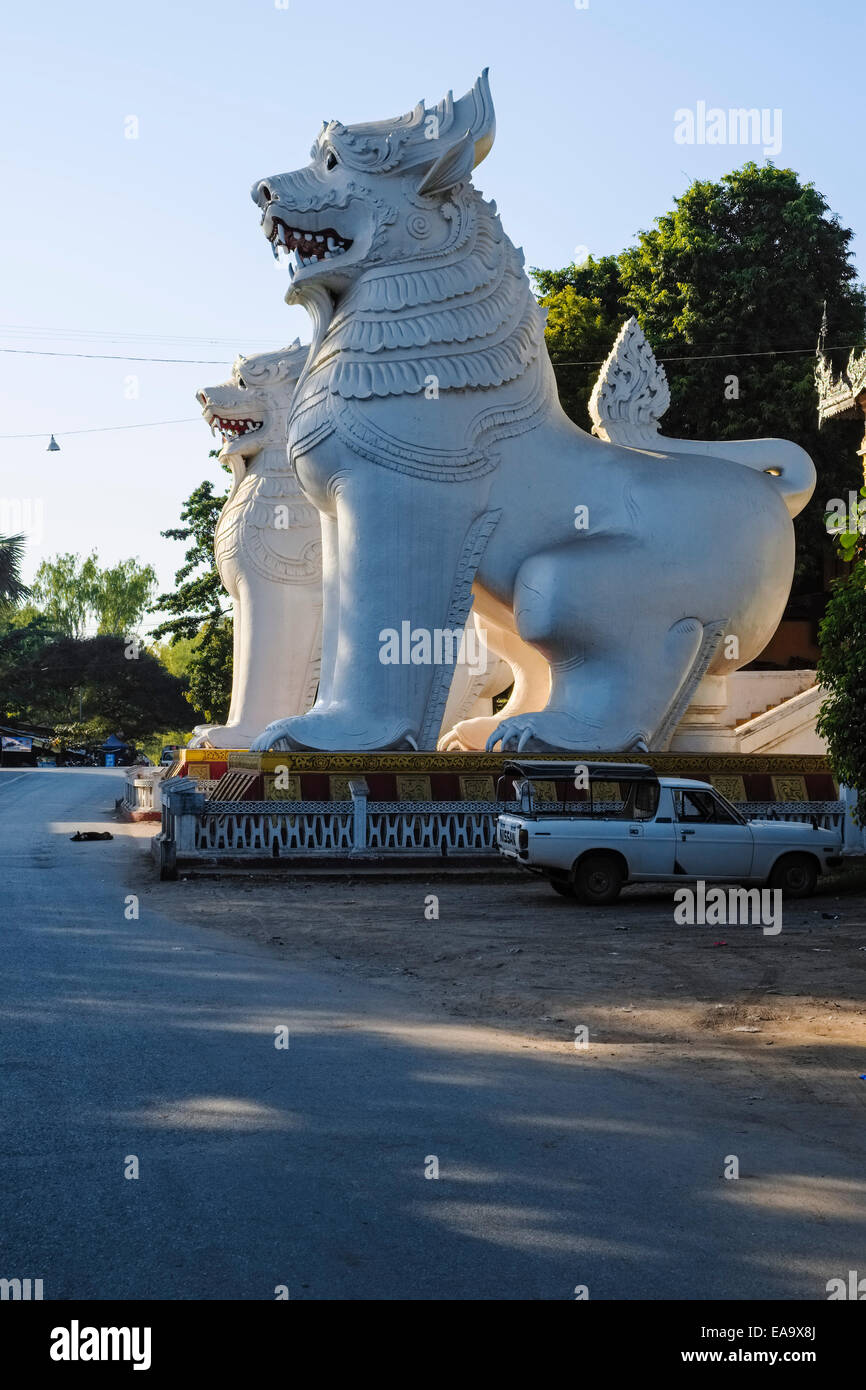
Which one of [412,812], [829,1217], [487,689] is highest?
[487,689]

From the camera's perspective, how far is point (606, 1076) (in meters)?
6.25

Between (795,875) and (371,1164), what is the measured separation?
8.14 meters

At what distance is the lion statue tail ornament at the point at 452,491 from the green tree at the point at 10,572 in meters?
37.0

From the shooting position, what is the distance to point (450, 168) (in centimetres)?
1427

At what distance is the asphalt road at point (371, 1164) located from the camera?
3.93 m

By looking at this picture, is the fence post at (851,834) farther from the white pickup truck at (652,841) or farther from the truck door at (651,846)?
the truck door at (651,846)

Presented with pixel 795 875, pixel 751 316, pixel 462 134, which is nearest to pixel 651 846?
pixel 795 875

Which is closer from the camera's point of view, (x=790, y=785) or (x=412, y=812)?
(x=412, y=812)

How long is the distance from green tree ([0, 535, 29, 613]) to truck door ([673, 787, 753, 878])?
40955mm

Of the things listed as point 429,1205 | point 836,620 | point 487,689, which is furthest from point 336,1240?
point 487,689

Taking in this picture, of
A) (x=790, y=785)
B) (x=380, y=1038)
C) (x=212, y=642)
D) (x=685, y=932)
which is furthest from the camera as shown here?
(x=212, y=642)

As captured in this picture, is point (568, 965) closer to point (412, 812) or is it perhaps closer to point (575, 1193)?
point (575, 1193)

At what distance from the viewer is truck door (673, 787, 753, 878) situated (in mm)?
11844

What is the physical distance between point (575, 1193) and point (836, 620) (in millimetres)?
7317
